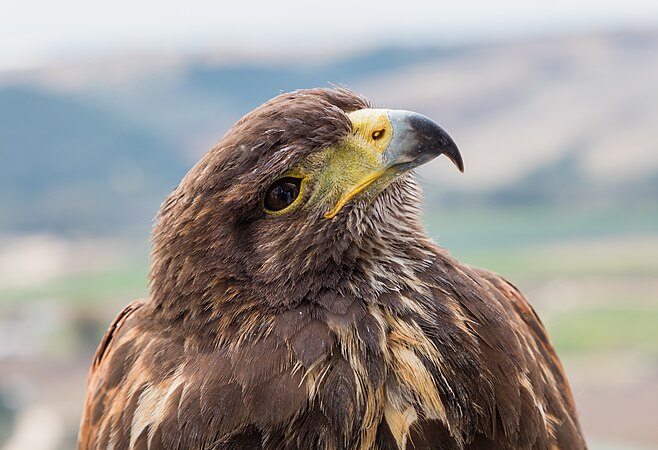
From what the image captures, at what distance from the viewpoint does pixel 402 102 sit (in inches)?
507

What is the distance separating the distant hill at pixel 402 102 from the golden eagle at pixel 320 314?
32.9 feet

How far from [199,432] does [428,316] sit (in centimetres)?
69

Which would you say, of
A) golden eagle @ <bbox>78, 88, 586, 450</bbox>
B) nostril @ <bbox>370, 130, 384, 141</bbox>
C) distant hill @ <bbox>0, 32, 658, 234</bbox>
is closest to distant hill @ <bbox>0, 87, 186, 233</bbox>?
distant hill @ <bbox>0, 32, 658, 234</bbox>

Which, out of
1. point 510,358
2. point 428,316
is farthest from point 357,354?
point 510,358

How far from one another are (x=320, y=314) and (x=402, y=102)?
35.5 feet

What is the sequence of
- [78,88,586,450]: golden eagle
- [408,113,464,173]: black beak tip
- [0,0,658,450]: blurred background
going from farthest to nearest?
1. [0,0,658,450]: blurred background
2. [408,113,464,173]: black beak tip
3. [78,88,586,450]: golden eagle

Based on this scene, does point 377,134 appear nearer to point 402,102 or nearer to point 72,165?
point 402,102

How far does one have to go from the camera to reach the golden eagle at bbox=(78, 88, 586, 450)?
2.21m

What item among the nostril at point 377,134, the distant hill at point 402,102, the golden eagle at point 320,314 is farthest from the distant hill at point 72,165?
the nostril at point 377,134

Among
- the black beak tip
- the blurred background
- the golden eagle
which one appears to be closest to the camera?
the golden eagle

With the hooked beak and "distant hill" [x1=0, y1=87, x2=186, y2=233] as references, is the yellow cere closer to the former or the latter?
the hooked beak

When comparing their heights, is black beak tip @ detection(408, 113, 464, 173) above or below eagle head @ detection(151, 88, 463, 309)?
above

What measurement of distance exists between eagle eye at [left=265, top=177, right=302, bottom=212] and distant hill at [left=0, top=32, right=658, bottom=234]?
33.1ft

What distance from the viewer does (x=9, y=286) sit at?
20422 mm
